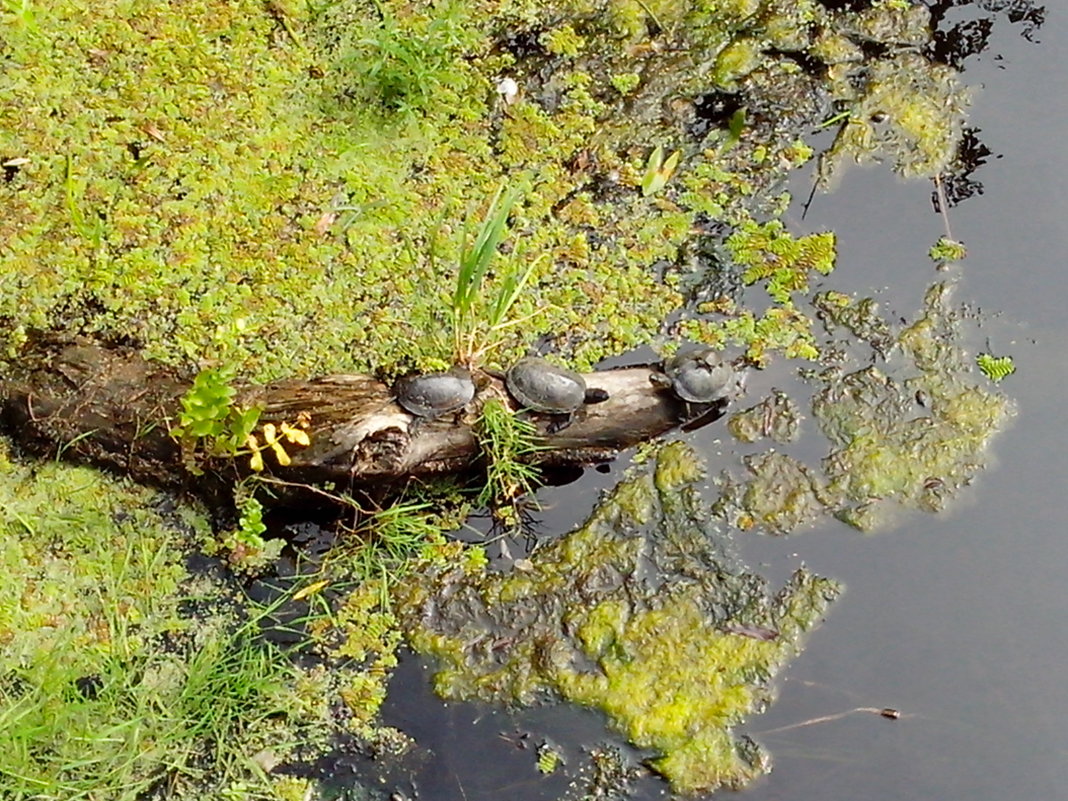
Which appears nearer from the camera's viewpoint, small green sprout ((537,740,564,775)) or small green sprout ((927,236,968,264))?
small green sprout ((537,740,564,775))

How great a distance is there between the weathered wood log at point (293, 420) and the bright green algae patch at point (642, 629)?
260 mm

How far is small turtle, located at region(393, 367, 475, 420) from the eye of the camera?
8.67 feet

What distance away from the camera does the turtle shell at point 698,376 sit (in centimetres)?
277

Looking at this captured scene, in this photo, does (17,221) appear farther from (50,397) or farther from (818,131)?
(818,131)

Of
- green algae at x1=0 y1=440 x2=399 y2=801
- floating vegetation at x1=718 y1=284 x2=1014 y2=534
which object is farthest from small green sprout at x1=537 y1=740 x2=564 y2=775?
floating vegetation at x1=718 y1=284 x2=1014 y2=534

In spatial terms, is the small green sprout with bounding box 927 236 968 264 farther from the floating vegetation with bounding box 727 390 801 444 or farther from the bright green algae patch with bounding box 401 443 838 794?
the bright green algae patch with bounding box 401 443 838 794

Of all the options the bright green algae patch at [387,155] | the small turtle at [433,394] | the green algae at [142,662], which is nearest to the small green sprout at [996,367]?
the bright green algae patch at [387,155]

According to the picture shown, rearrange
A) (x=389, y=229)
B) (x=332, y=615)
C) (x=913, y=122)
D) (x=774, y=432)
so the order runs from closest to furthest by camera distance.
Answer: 1. (x=332, y=615)
2. (x=774, y=432)
3. (x=389, y=229)
4. (x=913, y=122)

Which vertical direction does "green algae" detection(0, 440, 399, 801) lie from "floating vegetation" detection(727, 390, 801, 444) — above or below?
below

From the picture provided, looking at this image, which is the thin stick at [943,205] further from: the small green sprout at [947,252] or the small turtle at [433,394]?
the small turtle at [433,394]

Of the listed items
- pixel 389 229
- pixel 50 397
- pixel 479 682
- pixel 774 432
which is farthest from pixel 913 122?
pixel 50 397

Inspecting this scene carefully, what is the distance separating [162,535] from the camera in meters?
2.73

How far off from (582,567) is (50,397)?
4.94ft

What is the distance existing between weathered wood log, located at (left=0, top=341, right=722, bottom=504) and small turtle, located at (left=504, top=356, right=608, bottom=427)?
Result: 0.03 metres
